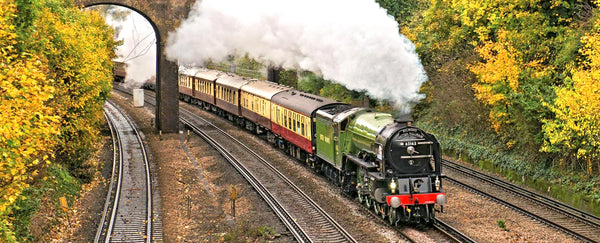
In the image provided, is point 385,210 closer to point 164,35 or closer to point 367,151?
point 367,151

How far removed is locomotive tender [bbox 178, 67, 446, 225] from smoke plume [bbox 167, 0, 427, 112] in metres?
1.38

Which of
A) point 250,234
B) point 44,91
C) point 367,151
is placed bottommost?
point 250,234

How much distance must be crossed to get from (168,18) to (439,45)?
1564 cm

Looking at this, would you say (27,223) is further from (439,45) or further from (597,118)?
(439,45)

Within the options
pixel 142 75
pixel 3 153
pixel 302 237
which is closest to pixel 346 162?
pixel 302 237

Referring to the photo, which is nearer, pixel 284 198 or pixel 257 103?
pixel 284 198

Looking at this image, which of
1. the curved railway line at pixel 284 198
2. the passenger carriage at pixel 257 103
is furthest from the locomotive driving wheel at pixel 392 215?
the passenger carriage at pixel 257 103

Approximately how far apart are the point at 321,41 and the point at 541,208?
9967mm

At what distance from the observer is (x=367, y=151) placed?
18.3 metres

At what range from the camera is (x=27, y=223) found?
14.3 m

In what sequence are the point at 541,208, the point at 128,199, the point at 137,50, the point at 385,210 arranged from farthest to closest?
1. the point at 137,50
2. the point at 128,199
3. the point at 541,208
4. the point at 385,210

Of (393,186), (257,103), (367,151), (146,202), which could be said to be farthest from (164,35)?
(393,186)

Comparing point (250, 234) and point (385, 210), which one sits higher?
point (385, 210)

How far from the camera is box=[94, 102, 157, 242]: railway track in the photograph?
17.0 metres
